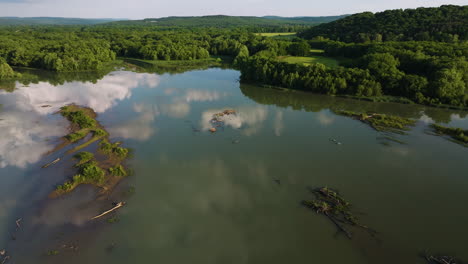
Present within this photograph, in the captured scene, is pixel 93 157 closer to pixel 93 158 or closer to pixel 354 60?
pixel 93 158

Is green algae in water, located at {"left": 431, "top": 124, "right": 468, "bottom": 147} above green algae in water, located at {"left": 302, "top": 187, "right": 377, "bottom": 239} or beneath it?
above

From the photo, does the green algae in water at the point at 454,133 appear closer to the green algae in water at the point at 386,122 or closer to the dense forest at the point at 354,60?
the green algae in water at the point at 386,122

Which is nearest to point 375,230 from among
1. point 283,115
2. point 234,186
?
point 234,186

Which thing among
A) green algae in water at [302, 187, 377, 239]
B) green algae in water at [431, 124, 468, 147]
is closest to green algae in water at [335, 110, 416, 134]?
green algae in water at [431, 124, 468, 147]

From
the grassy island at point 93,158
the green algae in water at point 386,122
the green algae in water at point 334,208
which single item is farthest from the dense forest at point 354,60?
the grassy island at point 93,158

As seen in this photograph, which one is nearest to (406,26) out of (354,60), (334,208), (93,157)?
(354,60)

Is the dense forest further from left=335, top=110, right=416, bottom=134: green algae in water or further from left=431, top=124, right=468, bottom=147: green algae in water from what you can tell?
left=431, top=124, right=468, bottom=147: green algae in water
